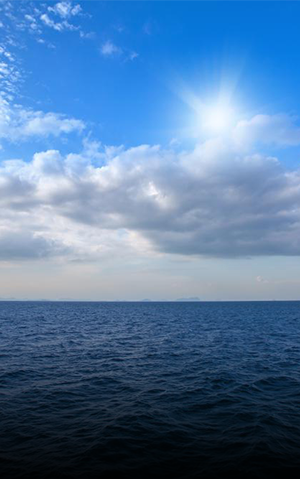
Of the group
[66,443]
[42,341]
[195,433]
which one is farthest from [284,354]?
[42,341]

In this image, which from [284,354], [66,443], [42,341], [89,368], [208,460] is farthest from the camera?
[42,341]

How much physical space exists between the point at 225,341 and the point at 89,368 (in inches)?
1123

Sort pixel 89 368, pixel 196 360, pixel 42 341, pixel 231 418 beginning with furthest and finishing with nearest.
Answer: pixel 42 341
pixel 196 360
pixel 89 368
pixel 231 418

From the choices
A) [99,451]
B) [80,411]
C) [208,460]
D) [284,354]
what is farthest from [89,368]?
[284,354]

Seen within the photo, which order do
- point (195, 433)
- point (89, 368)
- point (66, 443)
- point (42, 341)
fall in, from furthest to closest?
point (42, 341) → point (89, 368) → point (195, 433) → point (66, 443)

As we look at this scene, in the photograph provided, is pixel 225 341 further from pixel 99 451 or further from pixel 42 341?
pixel 99 451

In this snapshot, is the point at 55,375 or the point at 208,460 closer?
the point at 208,460

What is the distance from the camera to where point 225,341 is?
170 feet

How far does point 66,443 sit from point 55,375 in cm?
1443

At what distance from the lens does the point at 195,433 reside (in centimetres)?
1748

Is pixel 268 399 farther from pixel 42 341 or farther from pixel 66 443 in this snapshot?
pixel 42 341

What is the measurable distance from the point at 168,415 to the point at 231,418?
4.26 m

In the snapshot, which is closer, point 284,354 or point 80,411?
point 80,411

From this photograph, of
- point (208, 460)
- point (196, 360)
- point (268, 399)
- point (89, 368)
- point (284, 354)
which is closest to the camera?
point (208, 460)
